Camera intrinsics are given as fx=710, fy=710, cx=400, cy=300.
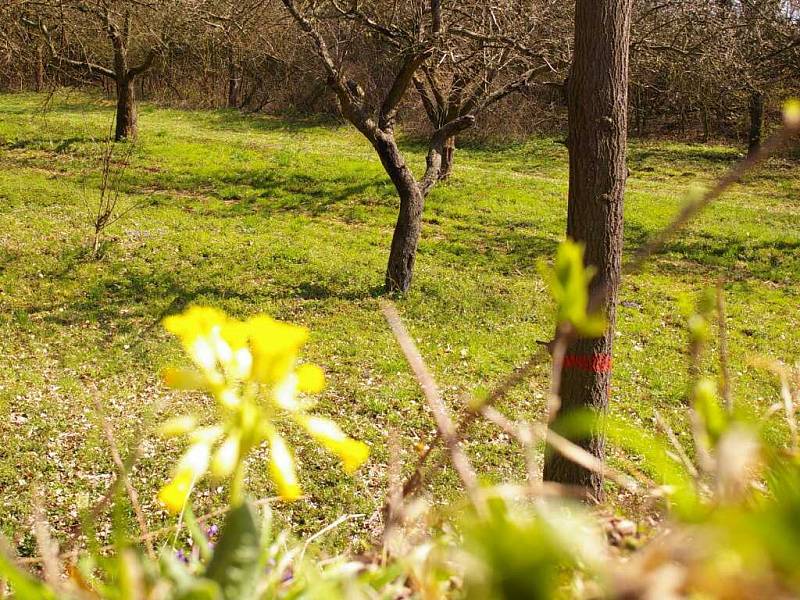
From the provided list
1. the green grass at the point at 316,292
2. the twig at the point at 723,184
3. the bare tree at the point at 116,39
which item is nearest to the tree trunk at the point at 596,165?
the green grass at the point at 316,292

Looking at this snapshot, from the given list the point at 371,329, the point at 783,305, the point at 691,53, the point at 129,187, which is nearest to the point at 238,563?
the point at 371,329

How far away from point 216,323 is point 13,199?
40.4 feet

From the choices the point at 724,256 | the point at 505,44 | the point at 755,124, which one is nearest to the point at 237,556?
the point at 505,44

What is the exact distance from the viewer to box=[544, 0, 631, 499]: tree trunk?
3.30 m

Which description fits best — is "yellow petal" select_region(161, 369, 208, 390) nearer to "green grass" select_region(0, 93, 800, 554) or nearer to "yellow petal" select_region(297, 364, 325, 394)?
"yellow petal" select_region(297, 364, 325, 394)

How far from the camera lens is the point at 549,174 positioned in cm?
1717

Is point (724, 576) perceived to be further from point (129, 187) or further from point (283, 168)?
point (283, 168)

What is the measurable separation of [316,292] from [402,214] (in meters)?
1.43

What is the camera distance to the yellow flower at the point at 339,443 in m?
0.43

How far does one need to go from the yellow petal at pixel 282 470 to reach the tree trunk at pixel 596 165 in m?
2.89

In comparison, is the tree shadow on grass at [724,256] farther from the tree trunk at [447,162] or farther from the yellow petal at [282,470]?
the yellow petal at [282,470]

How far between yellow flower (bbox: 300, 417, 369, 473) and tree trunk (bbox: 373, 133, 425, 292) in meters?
7.91

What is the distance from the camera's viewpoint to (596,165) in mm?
3469

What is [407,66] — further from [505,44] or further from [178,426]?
[178,426]
